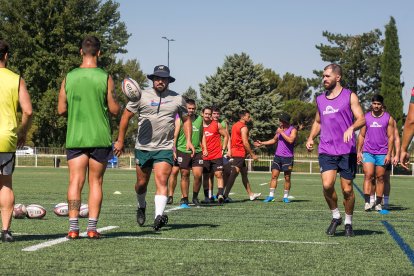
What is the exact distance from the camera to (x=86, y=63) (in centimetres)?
876

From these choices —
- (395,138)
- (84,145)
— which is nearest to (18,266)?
(84,145)

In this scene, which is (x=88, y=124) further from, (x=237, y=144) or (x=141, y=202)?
(x=237, y=144)

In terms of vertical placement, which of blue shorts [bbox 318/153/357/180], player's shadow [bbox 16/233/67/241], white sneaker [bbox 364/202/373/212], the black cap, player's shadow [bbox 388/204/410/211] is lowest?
player's shadow [bbox 388/204/410/211]

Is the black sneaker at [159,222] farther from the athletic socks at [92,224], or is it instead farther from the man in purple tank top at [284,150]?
the man in purple tank top at [284,150]

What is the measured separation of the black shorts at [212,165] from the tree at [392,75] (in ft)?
154

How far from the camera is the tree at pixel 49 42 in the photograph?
227 ft

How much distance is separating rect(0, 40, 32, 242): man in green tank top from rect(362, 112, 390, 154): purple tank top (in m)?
8.21

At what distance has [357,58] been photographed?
298ft

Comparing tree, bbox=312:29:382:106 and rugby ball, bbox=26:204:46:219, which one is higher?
tree, bbox=312:29:382:106

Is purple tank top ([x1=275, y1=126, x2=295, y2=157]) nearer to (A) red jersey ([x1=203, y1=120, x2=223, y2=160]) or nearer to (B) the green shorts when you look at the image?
(A) red jersey ([x1=203, y1=120, x2=223, y2=160])

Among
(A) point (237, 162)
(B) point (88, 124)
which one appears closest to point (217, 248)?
(B) point (88, 124)

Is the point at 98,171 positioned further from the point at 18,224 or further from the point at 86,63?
the point at 18,224

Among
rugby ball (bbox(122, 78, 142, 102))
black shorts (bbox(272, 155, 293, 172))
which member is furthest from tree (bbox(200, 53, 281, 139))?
rugby ball (bbox(122, 78, 142, 102))

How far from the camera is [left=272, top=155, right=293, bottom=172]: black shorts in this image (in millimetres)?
18033
